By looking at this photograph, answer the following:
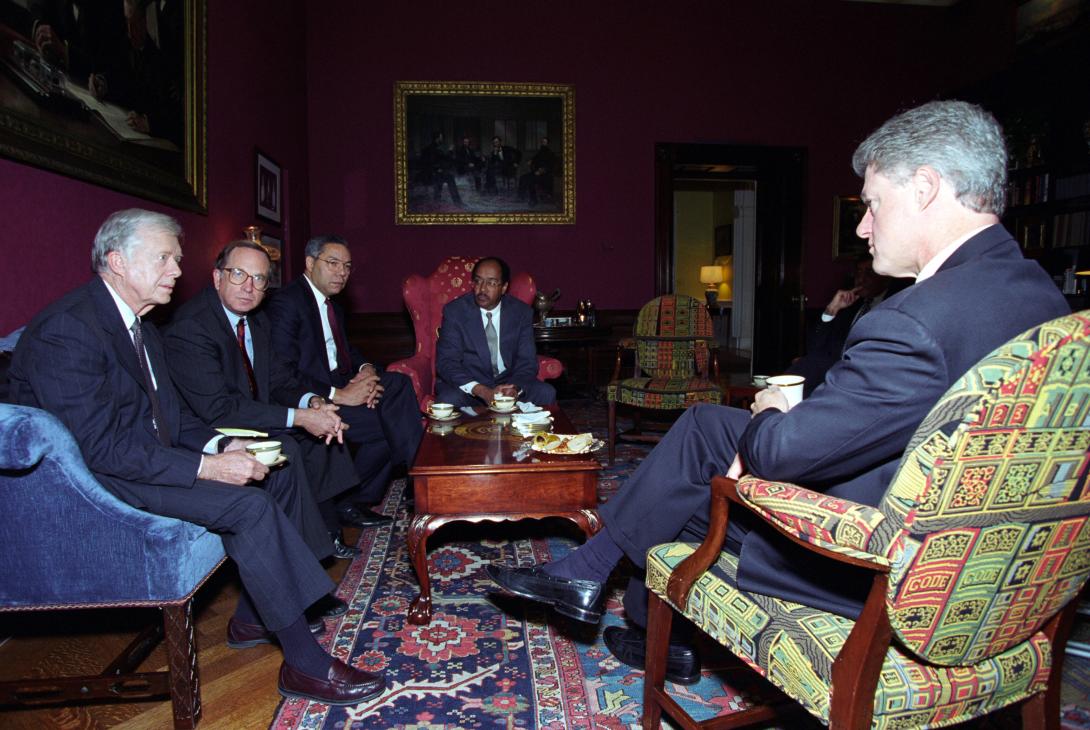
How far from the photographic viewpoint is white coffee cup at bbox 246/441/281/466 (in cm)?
203

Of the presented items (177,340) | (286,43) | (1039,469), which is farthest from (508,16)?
(1039,469)

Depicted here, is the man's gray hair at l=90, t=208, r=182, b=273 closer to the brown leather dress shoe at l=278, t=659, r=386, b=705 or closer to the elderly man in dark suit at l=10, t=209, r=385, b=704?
the elderly man in dark suit at l=10, t=209, r=385, b=704

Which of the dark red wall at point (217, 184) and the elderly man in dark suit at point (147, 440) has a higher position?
the dark red wall at point (217, 184)

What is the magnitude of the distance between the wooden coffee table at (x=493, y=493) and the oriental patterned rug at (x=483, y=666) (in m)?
0.19

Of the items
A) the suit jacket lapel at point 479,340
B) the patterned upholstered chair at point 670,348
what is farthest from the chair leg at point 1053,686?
the patterned upholstered chair at point 670,348

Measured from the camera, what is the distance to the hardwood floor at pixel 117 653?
1.86 m

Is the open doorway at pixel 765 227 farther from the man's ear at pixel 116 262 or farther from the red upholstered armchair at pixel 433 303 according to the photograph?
the man's ear at pixel 116 262

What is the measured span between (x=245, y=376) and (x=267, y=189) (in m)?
3.03

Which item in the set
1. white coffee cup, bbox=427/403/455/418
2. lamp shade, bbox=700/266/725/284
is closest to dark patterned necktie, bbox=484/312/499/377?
white coffee cup, bbox=427/403/455/418

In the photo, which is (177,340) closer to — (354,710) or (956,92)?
(354,710)

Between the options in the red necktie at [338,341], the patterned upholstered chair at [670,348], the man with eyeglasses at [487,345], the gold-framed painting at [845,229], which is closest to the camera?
the red necktie at [338,341]

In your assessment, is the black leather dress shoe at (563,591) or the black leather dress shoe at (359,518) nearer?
the black leather dress shoe at (563,591)

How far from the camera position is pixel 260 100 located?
16.8 ft

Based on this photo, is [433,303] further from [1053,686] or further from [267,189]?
[1053,686]
